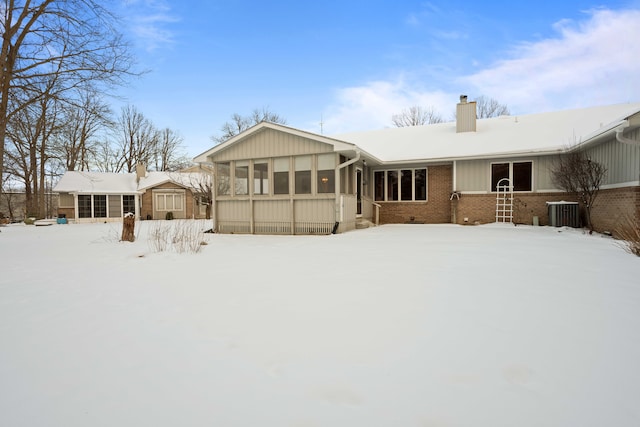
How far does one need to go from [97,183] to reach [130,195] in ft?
8.04

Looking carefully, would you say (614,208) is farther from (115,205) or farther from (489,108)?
(115,205)

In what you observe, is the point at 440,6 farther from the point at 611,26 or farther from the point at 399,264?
the point at 399,264

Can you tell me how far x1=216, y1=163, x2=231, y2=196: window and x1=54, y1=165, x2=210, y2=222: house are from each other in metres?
14.5

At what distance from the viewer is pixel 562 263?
523 centimetres

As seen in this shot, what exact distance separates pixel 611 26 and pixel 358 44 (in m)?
9.24

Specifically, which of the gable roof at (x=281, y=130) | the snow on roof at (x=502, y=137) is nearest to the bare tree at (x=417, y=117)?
the snow on roof at (x=502, y=137)

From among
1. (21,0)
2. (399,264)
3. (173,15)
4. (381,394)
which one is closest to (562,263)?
(399,264)

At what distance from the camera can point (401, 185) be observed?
15.1 meters

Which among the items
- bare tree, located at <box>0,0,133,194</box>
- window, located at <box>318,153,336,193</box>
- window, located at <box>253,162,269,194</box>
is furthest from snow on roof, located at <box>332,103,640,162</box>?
bare tree, located at <box>0,0,133,194</box>

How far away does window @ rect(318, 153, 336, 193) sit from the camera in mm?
10914

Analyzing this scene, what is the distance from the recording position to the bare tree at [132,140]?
33.3m

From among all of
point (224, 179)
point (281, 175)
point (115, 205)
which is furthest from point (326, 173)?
point (115, 205)

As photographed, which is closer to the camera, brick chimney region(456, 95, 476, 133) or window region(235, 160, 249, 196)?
window region(235, 160, 249, 196)

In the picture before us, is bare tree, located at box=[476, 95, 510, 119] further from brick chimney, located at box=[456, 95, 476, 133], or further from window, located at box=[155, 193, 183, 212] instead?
window, located at box=[155, 193, 183, 212]
